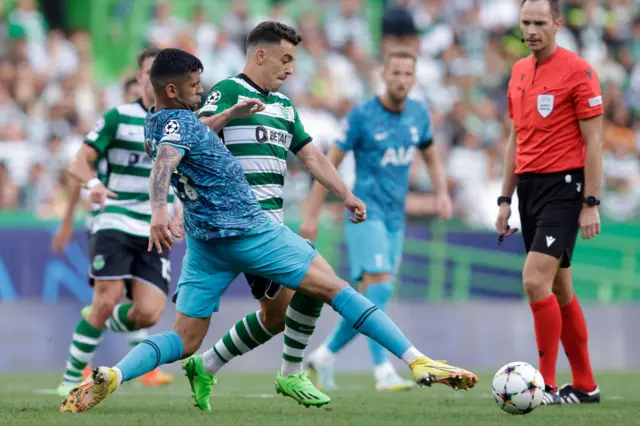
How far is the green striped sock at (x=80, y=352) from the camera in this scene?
8.80m

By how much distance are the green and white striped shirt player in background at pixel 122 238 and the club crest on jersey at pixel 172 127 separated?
2614 mm

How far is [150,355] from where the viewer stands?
6371 mm

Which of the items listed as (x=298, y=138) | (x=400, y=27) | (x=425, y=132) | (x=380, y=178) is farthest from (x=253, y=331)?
(x=400, y=27)

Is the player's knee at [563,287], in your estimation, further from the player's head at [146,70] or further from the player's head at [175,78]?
the player's head at [146,70]

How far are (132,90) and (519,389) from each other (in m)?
4.66

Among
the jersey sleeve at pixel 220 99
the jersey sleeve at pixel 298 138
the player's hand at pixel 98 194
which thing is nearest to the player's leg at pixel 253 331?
the jersey sleeve at pixel 298 138

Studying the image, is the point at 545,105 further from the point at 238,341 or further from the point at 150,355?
the point at 150,355

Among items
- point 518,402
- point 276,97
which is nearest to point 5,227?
point 276,97

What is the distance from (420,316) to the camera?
1362cm

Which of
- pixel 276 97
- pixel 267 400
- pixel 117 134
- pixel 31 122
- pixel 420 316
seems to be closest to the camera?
pixel 276 97

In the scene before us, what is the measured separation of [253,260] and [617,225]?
9.73 meters

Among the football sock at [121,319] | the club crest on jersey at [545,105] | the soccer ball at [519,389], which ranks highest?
the club crest on jersey at [545,105]

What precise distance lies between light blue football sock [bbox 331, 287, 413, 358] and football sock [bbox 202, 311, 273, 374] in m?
0.91

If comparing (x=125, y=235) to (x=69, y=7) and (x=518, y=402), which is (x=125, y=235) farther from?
(x=69, y=7)
